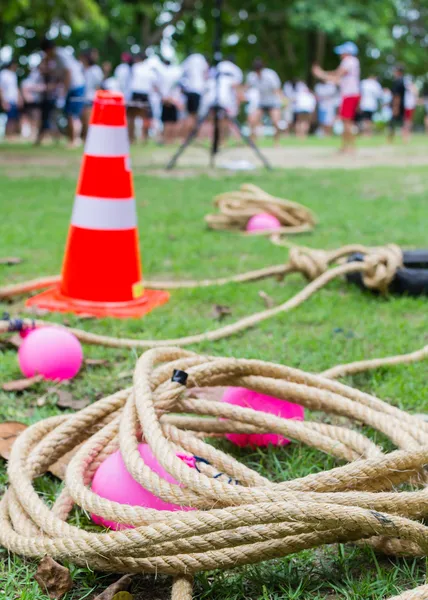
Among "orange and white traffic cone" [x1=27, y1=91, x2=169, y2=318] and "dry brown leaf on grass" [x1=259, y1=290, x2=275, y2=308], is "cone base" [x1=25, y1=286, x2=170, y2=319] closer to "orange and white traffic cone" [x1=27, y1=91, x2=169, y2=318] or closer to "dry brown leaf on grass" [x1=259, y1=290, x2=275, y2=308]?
"orange and white traffic cone" [x1=27, y1=91, x2=169, y2=318]

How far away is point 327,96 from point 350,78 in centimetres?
1379

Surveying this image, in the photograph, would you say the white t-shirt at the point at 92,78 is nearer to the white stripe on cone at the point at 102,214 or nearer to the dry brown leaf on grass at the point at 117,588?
the white stripe on cone at the point at 102,214

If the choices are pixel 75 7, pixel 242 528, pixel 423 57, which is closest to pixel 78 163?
pixel 75 7

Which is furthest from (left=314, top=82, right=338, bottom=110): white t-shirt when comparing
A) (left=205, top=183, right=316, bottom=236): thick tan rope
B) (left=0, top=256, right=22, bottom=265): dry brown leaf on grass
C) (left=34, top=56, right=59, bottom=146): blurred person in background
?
(left=0, top=256, right=22, bottom=265): dry brown leaf on grass

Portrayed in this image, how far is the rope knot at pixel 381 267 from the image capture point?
13.3ft

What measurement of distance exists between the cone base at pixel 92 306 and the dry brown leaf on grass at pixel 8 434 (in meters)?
1.38

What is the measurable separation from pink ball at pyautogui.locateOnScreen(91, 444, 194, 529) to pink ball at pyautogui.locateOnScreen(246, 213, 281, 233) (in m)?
4.47

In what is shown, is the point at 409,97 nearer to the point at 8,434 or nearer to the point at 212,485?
the point at 8,434

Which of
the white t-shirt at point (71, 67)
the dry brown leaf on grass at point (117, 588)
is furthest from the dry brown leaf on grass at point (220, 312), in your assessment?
the white t-shirt at point (71, 67)

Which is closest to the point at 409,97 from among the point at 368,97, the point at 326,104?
the point at 368,97

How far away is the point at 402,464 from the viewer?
1.92 meters

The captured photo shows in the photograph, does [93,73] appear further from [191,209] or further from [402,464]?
[402,464]

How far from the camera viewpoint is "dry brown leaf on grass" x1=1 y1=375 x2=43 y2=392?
292 cm

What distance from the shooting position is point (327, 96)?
28.2m
